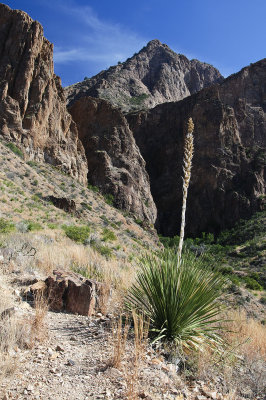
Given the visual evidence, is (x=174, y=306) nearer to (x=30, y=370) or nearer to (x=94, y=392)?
(x=94, y=392)

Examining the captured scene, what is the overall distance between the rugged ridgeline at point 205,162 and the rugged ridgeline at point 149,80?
14.4m

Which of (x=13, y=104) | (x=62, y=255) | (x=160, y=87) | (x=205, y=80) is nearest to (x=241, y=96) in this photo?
(x=160, y=87)

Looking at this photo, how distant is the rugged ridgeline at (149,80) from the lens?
91.0 m

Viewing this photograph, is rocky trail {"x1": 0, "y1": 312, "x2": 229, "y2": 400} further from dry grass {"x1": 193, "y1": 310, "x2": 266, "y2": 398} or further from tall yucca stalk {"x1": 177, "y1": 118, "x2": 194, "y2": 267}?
tall yucca stalk {"x1": 177, "y1": 118, "x2": 194, "y2": 267}

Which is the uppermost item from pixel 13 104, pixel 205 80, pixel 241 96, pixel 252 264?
pixel 205 80

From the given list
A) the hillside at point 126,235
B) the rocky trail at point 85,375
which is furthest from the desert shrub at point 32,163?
the rocky trail at point 85,375

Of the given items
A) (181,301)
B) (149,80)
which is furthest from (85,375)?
(149,80)

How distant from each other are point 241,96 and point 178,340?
101 metres

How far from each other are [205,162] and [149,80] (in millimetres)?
65914

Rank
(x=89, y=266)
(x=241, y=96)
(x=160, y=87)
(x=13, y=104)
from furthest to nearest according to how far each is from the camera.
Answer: (x=160, y=87) → (x=241, y=96) → (x=13, y=104) → (x=89, y=266)

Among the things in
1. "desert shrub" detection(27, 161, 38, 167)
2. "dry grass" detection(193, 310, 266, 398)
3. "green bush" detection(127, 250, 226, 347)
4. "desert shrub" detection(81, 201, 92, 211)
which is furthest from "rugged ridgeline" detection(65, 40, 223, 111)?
"dry grass" detection(193, 310, 266, 398)

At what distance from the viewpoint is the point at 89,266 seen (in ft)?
22.4

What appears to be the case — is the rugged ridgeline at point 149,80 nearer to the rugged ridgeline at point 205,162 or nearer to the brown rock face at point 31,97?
the rugged ridgeline at point 205,162

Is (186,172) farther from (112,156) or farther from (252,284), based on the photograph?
(112,156)
